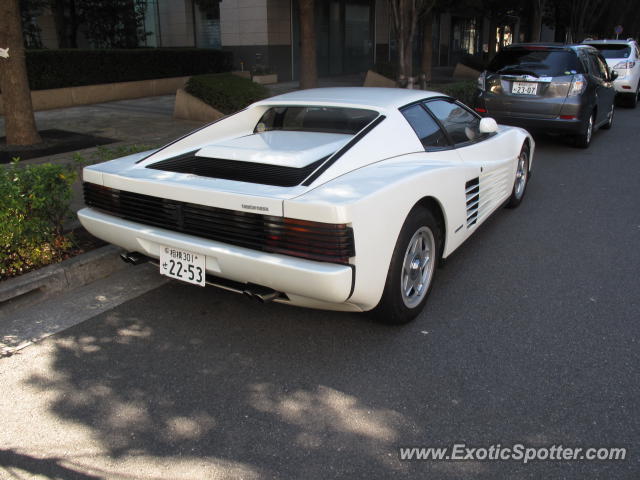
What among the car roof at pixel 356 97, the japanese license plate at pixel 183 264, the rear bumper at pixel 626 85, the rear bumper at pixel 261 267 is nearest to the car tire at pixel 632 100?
the rear bumper at pixel 626 85

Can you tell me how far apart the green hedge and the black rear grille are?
1119 cm

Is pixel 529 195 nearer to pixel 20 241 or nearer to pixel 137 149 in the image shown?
pixel 137 149

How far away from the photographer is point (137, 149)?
213 inches

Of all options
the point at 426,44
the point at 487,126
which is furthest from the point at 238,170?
the point at 426,44

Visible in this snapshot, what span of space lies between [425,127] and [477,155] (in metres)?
0.63

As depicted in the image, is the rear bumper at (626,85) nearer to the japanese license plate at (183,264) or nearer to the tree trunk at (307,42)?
the tree trunk at (307,42)

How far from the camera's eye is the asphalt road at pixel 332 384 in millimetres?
2518

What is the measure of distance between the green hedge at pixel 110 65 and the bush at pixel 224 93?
4.36m

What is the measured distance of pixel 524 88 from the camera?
8.71 m

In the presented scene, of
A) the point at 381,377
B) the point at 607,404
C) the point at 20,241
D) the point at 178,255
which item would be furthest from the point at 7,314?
the point at 607,404

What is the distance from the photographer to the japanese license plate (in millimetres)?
3291

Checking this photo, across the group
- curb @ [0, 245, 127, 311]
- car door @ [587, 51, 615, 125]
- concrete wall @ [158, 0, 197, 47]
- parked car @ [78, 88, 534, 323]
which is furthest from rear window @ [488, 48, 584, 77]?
concrete wall @ [158, 0, 197, 47]

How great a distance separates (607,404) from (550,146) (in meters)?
8.01

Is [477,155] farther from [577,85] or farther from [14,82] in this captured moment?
[14,82]
